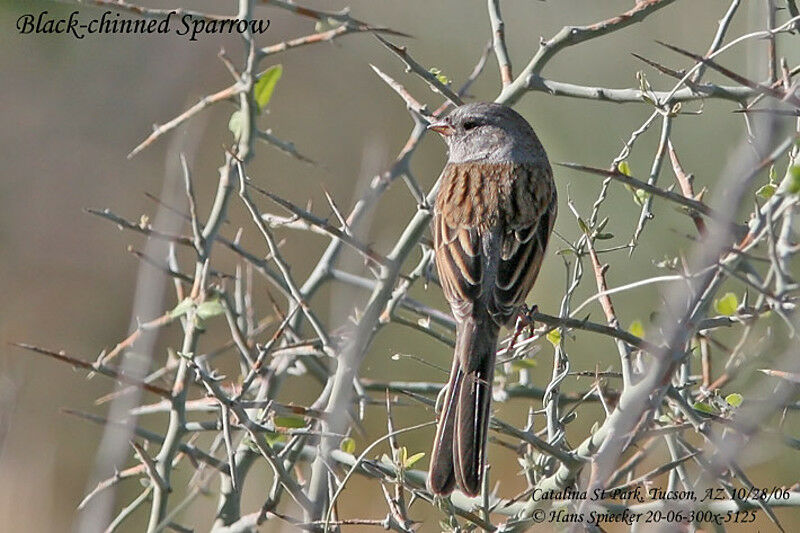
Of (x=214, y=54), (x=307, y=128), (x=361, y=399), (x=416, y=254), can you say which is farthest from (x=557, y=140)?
(x=361, y=399)

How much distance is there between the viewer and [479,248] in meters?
3.99

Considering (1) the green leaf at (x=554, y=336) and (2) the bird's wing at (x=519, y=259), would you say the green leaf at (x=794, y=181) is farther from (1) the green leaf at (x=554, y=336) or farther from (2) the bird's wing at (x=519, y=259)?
(2) the bird's wing at (x=519, y=259)

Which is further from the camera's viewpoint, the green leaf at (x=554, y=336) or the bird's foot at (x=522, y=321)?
the bird's foot at (x=522, y=321)

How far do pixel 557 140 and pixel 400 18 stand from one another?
8.12 feet

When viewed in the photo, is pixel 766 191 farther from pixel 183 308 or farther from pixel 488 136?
pixel 488 136

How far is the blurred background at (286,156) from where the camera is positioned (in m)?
7.38

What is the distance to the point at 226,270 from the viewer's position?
26.3 ft

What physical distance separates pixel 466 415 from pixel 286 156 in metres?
6.03

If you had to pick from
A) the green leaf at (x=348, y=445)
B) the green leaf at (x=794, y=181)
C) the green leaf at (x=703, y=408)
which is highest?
the green leaf at (x=794, y=181)

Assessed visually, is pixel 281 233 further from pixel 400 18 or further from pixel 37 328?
pixel 400 18

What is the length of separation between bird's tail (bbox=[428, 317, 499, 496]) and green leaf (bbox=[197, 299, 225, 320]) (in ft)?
2.32

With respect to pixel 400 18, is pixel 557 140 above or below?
below

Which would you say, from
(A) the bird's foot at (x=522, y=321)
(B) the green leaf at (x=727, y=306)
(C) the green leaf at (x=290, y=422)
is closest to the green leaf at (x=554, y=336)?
(A) the bird's foot at (x=522, y=321)

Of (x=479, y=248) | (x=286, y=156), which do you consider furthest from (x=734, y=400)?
(x=286, y=156)
